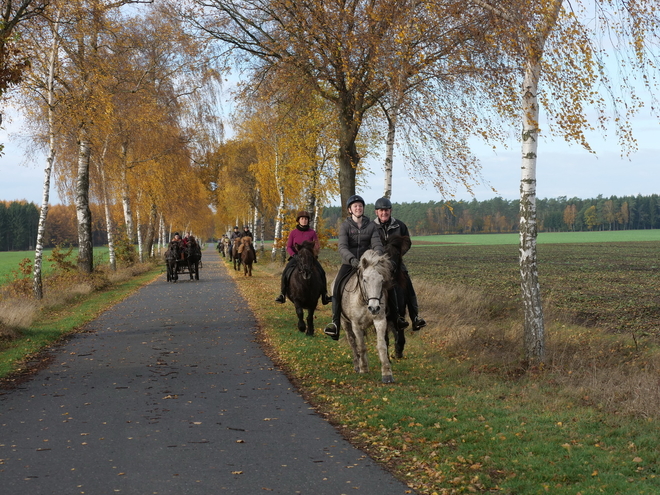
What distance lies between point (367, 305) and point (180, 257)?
20.7 meters

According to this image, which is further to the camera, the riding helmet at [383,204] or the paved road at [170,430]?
the riding helmet at [383,204]

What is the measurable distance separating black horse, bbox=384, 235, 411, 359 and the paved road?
5.69 feet

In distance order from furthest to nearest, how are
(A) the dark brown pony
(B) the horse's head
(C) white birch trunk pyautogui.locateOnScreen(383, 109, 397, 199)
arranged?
(A) the dark brown pony < (C) white birch trunk pyautogui.locateOnScreen(383, 109, 397, 199) < (B) the horse's head

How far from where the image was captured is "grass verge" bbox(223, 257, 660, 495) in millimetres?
5098

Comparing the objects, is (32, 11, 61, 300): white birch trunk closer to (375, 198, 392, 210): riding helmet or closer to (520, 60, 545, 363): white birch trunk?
(375, 198, 392, 210): riding helmet

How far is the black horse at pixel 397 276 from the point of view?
8.69 meters

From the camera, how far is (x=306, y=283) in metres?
13.0

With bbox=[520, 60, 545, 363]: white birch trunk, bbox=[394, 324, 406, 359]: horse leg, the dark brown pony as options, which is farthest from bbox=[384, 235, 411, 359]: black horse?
the dark brown pony

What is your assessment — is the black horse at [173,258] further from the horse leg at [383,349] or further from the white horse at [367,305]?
the horse leg at [383,349]

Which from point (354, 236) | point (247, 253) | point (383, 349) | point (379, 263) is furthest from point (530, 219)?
point (247, 253)

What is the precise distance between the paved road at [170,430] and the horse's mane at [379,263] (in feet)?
5.92

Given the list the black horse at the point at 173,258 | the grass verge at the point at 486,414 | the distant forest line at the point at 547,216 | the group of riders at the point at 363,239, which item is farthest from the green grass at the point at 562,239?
the group of riders at the point at 363,239

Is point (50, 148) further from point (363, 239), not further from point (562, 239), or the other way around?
point (562, 239)

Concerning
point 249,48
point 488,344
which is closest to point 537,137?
point 488,344
